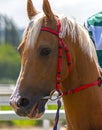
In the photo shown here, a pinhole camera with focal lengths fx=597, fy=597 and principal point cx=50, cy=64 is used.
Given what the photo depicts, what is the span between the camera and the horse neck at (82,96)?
15.7 feet

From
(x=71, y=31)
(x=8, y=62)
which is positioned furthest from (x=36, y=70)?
(x=8, y=62)

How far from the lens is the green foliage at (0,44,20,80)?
61.8 m

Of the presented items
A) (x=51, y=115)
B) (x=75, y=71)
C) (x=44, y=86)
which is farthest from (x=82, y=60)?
(x=51, y=115)

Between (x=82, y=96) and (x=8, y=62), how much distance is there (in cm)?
6165

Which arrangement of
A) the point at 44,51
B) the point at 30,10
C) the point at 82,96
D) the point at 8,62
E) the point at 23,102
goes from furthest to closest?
the point at 8,62 < the point at 30,10 < the point at 82,96 < the point at 44,51 < the point at 23,102

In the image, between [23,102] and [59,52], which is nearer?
[23,102]

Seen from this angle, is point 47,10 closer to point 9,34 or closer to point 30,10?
point 30,10

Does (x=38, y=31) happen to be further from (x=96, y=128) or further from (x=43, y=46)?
(x=96, y=128)

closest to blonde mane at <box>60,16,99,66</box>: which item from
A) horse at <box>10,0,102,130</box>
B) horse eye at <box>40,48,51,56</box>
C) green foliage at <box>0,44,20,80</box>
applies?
horse at <box>10,0,102,130</box>

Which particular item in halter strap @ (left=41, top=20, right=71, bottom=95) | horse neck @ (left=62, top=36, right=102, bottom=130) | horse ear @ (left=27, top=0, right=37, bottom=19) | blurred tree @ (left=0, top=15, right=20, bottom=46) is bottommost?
blurred tree @ (left=0, top=15, right=20, bottom=46)

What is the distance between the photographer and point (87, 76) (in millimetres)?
4816

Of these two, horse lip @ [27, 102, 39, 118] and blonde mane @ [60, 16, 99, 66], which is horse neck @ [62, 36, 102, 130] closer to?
blonde mane @ [60, 16, 99, 66]

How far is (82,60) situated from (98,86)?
0.26m

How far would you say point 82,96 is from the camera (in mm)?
4801
